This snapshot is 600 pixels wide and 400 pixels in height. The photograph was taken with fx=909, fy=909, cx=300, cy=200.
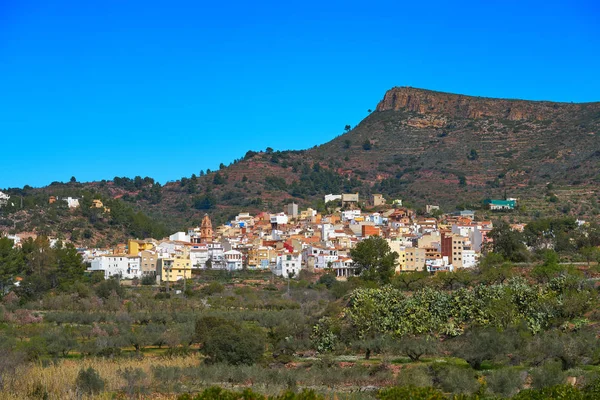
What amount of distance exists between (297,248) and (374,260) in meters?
17.1

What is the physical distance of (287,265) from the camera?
75.9 m

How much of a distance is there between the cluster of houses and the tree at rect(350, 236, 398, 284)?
13.5ft

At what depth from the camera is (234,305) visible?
56219 millimetres

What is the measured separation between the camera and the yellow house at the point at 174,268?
239ft

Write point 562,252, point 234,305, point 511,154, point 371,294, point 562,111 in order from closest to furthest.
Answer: point 371,294
point 234,305
point 562,252
point 511,154
point 562,111

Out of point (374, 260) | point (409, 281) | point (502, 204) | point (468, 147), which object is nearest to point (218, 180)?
point (468, 147)

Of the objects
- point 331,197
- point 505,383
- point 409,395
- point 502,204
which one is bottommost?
point 505,383

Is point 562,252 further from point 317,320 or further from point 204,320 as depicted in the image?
point 204,320

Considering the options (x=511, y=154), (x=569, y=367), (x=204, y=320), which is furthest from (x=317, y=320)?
(x=511, y=154)

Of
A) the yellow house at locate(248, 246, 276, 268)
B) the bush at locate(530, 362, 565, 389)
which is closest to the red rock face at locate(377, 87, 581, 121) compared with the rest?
the yellow house at locate(248, 246, 276, 268)

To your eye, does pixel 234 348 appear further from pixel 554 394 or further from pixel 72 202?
pixel 72 202

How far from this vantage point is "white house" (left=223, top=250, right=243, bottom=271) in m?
78.6

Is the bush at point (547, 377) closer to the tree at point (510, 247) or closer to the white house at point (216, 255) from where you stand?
the tree at point (510, 247)

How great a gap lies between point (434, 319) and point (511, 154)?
92.1m
